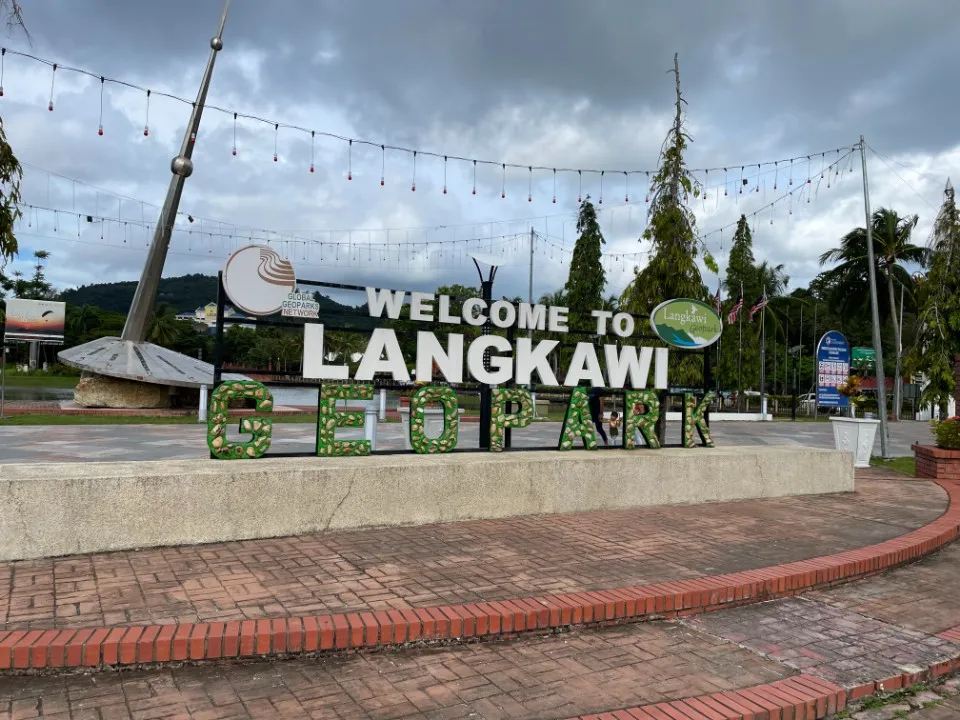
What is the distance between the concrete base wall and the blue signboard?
11.5 meters

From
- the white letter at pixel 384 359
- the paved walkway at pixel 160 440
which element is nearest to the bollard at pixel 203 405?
the paved walkway at pixel 160 440

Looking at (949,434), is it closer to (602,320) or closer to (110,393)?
(602,320)

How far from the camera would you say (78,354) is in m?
26.5

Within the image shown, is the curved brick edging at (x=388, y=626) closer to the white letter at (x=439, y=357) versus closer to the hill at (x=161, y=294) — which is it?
the white letter at (x=439, y=357)

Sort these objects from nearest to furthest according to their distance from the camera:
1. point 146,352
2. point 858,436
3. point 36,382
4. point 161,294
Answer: point 858,436 < point 146,352 < point 36,382 < point 161,294

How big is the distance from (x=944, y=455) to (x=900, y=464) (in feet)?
10.6

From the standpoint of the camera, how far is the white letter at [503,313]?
30.3ft

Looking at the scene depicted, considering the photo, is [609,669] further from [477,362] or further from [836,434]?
[836,434]

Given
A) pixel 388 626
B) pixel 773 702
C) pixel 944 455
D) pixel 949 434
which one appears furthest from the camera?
pixel 949 434

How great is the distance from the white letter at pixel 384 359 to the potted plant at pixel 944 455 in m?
10.6

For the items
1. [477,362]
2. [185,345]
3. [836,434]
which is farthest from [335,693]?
[185,345]

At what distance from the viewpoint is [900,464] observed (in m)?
16.0

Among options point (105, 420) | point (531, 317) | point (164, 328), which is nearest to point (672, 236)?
point (531, 317)

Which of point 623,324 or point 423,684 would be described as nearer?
point 423,684
